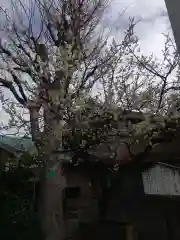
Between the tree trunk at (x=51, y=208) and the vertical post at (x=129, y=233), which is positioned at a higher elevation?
the tree trunk at (x=51, y=208)

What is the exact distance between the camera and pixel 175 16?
8016 millimetres

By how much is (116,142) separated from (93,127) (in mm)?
591

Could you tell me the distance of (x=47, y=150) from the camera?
721 cm

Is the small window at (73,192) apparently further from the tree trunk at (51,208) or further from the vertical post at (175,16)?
the vertical post at (175,16)

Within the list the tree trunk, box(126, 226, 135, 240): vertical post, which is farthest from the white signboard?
the tree trunk

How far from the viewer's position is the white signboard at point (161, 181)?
8891mm

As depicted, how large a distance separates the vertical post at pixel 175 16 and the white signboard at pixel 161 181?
3.45 meters

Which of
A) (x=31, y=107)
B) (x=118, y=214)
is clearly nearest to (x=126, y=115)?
(x=31, y=107)

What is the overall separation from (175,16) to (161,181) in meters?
4.28

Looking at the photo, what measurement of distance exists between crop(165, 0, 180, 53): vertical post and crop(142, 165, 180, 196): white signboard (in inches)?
136

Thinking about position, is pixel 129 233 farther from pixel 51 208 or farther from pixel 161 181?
pixel 51 208

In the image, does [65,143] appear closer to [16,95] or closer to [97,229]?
[16,95]

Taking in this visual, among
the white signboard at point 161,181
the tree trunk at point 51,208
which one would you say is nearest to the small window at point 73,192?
the tree trunk at point 51,208

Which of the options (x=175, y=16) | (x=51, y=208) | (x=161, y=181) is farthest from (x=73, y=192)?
(x=175, y=16)
